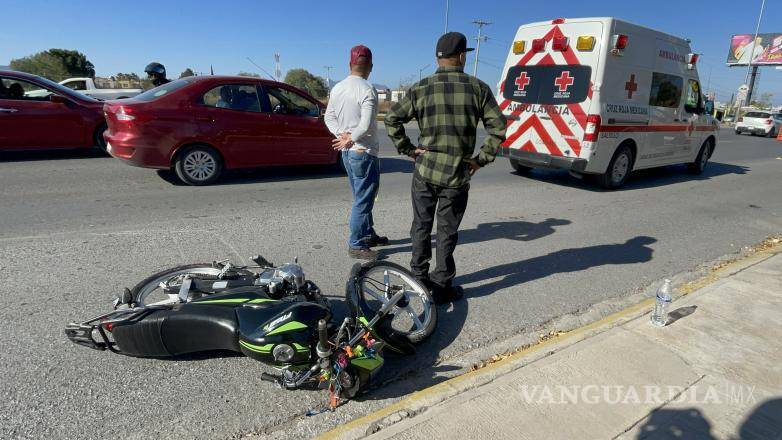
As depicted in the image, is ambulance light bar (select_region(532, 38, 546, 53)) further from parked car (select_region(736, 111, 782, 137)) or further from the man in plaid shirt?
parked car (select_region(736, 111, 782, 137))

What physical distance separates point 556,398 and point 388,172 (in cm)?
676

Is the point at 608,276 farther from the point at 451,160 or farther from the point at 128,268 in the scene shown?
the point at 128,268

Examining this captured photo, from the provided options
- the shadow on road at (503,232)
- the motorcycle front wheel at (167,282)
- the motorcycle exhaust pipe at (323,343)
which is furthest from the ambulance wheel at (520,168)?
the motorcycle exhaust pipe at (323,343)

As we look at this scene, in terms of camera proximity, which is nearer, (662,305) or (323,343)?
(323,343)

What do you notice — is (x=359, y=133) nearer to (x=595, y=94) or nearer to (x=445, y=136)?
(x=445, y=136)

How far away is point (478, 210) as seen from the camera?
21.5ft

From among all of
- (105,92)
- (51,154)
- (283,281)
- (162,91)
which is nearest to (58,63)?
(105,92)

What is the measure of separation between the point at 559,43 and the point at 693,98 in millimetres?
3948

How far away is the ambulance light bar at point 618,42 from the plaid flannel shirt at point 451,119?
5.27 m

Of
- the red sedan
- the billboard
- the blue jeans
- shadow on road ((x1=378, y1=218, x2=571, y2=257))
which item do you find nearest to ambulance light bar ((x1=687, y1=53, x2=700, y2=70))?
shadow on road ((x1=378, y1=218, x2=571, y2=257))

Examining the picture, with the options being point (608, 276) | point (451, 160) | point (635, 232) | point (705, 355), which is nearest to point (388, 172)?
point (635, 232)

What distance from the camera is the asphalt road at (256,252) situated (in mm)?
2367

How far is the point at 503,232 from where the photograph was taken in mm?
5594

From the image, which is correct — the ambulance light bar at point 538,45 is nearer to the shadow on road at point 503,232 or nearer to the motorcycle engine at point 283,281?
the shadow on road at point 503,232
